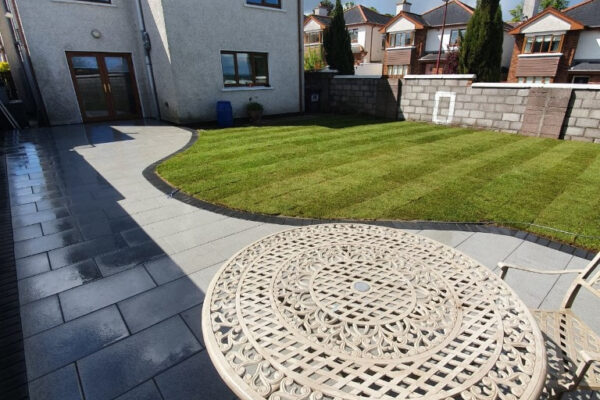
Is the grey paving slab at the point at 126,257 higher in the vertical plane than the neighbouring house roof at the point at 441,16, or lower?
lower

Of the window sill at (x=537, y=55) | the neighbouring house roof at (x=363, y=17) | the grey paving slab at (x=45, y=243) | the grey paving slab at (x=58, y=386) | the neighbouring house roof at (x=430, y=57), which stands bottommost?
the grey paving slab at (x=58, y=386)

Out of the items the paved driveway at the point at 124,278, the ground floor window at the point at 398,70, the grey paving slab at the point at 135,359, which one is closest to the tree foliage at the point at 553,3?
the ground floor window at the point at 398,70

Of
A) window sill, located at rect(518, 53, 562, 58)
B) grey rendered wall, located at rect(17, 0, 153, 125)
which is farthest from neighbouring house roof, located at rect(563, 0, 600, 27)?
grey rendered wall, located at rect(17, 0, 153, 125)

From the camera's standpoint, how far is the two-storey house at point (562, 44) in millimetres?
25422

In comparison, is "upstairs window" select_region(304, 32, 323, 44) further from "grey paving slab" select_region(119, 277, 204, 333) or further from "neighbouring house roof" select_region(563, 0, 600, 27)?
"grey paving slab" select_region(119, 277, 204, 333)

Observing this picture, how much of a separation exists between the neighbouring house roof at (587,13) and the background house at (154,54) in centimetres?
2561

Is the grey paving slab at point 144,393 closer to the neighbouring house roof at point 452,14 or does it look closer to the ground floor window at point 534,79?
the ground floor window at point 534,79

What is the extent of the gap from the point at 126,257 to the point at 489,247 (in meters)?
3.99

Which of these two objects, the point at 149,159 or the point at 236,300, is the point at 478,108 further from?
the point at 236,300

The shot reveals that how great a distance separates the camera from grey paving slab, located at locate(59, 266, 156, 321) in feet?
9.05

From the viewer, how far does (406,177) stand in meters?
6.11

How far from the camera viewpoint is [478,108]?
10734 mm

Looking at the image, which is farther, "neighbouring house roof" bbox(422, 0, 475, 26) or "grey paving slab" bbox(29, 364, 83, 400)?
"neighbouring house roof" bbox(422, 0, 475, 26)

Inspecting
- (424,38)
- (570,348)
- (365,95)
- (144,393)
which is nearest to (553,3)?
(424,38)
